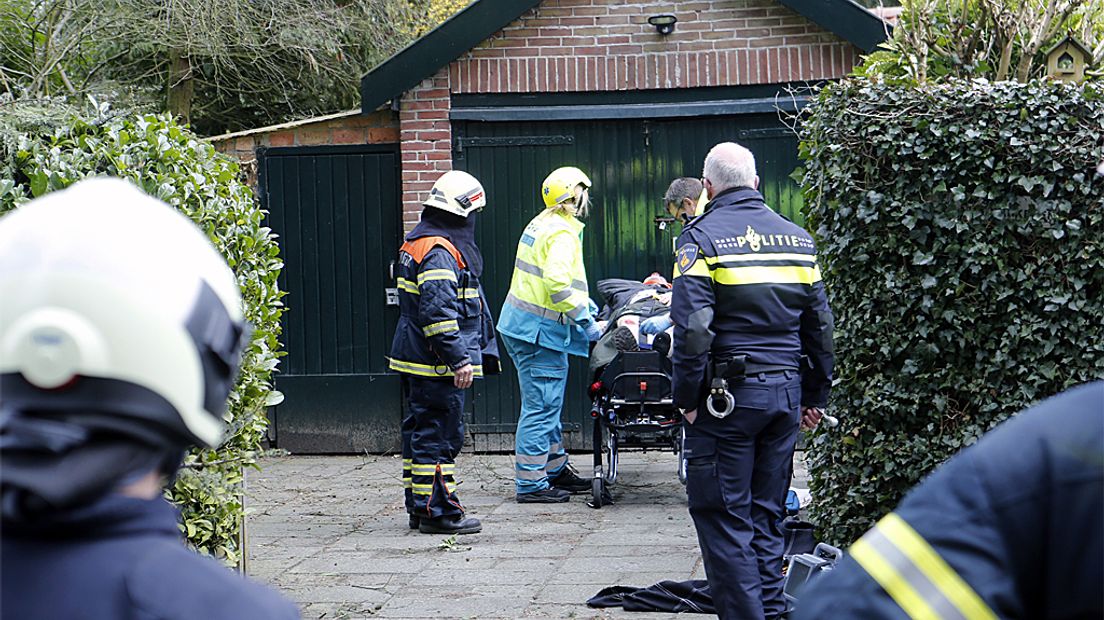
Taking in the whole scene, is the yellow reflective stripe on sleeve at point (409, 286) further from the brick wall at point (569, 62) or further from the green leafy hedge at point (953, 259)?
the brick wall at point (569, 62)

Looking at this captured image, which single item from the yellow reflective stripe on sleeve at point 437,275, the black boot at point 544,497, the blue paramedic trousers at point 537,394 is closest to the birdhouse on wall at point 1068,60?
the yellow reflective stripe on sleeve at point 437,275

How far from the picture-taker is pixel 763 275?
5312 mm

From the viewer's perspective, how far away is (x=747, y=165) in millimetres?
5527

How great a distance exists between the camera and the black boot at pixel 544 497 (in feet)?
28.8

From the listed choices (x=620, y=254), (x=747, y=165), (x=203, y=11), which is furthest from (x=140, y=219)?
(x=203, y=11)

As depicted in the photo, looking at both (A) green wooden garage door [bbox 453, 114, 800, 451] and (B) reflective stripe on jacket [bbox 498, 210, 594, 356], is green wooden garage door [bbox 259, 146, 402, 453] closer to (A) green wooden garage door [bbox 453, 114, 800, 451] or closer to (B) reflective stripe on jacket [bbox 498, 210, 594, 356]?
(A) green wooden garage door [bbox 453, 114, 800, 451]

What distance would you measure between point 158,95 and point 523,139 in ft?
14.6

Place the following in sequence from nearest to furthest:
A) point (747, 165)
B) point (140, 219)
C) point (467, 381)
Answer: point (140, 219), point (747, 165), point (467, 381)

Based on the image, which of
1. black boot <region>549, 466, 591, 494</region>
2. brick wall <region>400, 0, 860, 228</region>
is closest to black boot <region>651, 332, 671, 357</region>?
black boot <region>549, 466, 591, 494</region>

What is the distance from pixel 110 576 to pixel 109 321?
27 centimetres

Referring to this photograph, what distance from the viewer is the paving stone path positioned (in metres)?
6.16

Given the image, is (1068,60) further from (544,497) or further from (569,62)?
(569,62)

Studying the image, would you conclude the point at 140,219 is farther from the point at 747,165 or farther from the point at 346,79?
the point at 346,79

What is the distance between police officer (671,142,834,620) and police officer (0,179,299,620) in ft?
12.6
